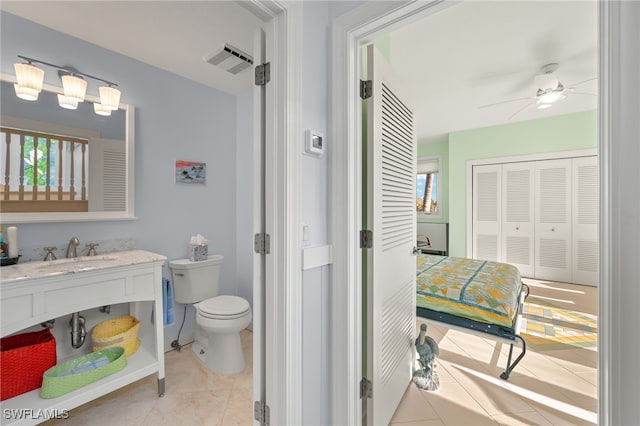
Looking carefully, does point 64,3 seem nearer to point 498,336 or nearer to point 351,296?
point 351,296

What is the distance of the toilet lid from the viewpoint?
6.65 feet

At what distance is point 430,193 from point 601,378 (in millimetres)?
5704

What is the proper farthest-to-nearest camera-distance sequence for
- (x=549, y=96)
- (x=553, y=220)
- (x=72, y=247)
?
(x=553, y=220)
(x=549, y=96)
(x=72, y=247)

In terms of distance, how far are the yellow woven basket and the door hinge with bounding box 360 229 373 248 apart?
1.77 m

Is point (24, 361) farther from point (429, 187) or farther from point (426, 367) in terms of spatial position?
point (429, 187)

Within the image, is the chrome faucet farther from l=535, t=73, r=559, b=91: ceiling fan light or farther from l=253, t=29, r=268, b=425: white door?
l=535, t=73, r=559, b=91: ceiling fan light

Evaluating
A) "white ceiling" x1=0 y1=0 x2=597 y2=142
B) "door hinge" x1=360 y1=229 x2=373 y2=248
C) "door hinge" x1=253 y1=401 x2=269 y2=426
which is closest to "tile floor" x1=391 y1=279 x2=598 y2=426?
"door hinge" x1=253 y1=401 x2=269 y2=426

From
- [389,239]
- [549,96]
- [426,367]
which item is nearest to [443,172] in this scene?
[549,96]

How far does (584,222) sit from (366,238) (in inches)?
186

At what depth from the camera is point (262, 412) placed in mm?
1210

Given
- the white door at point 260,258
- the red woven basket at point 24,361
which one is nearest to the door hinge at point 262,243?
the white door at point 260,258

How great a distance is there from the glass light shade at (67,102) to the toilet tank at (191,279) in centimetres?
133

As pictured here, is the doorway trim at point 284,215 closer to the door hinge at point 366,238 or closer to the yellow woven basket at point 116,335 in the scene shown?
the door hinge at point 366,238

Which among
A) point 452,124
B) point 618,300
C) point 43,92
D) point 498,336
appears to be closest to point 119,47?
point 43,92
